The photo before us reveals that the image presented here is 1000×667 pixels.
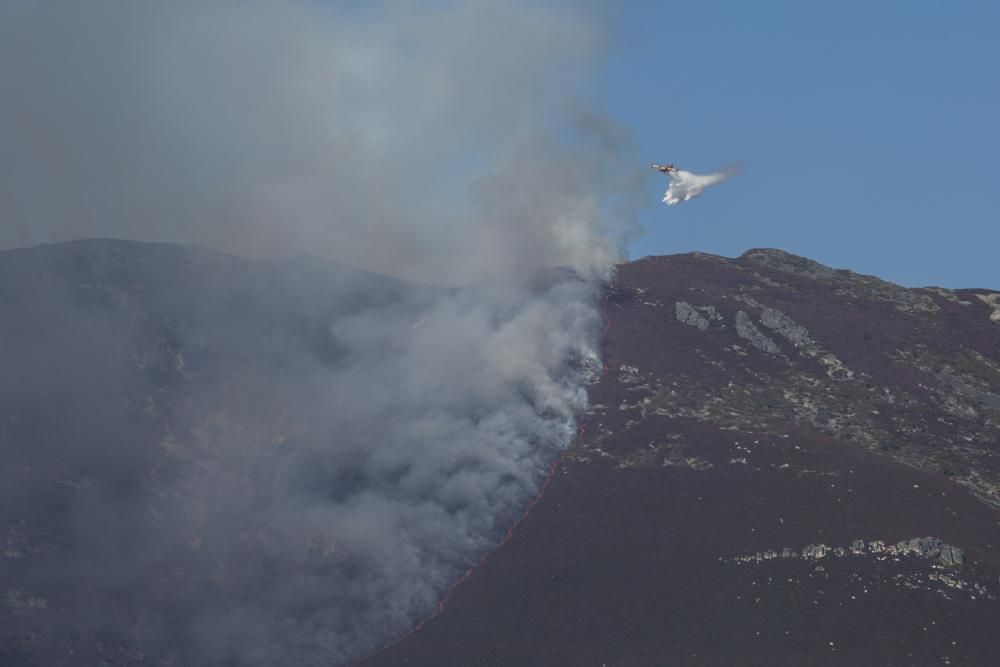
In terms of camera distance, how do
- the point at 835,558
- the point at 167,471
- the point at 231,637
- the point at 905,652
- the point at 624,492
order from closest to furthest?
the point at 905,652, the point at 835,558, the point at 231,637, the point at 624,492, the point at 167,471

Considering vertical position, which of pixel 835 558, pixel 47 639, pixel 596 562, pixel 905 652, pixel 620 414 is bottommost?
pixel 905 652

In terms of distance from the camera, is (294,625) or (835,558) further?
(294,625)

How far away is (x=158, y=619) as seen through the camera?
168125mm

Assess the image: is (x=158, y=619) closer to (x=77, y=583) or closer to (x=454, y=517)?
(x=77, y=583)

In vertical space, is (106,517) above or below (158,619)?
above

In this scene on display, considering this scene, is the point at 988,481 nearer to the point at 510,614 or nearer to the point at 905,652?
the point at 905,652

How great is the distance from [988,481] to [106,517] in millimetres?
125751

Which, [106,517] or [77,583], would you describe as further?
[106,517]

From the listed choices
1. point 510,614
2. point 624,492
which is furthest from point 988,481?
point 510,614

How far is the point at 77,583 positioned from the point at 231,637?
23445 mm

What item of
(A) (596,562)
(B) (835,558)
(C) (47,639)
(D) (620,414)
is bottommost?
(B) (835,558)

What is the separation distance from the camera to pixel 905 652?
137m

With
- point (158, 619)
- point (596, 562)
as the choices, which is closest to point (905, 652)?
point (596, 562)

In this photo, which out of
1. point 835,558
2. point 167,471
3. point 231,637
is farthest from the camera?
point 167,471
